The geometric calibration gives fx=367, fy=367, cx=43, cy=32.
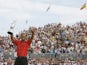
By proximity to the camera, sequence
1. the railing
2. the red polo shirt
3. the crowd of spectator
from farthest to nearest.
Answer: the crowd of spectator → the railing → the red polo shirt

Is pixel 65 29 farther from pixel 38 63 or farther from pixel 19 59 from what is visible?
pixel 19 59

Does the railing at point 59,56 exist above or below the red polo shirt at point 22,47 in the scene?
below

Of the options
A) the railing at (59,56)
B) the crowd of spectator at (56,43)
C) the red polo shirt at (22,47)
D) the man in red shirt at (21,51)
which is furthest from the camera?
the crowd of spectator at (56,43)

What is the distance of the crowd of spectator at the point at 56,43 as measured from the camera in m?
25.8

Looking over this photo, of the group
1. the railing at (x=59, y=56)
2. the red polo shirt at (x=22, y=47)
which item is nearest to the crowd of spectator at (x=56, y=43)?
the railing at (x=59, y=56)

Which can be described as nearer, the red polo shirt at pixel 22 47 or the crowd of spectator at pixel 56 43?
the red polo shirt at pixel 22 47

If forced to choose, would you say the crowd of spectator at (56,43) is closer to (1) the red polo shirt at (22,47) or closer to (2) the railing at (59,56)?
(2) the railing at (59,56)

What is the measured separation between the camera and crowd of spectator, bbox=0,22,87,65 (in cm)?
2575

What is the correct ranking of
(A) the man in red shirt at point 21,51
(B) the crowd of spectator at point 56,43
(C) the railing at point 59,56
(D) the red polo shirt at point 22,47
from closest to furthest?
(A) the man in red shirt at point 21,51 < (D) the red polo shirt at point 22,47 < (C) the railing at point 59,56 < (B) the crowd of spectator at point 56,43

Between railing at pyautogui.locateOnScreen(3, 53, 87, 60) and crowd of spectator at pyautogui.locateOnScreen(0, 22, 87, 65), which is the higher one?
crowd of spectator at pyautogui.locateOnScreen(0, 22, 87, 65)

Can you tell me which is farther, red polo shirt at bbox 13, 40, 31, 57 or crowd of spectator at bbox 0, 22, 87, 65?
crowd of spectator at bbox 0, 22, 87, 65

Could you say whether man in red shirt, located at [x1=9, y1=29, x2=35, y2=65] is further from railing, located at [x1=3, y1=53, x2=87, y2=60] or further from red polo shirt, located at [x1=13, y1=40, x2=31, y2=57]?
railing, located at [x1=3, y1=53, x2=87, y2=60]

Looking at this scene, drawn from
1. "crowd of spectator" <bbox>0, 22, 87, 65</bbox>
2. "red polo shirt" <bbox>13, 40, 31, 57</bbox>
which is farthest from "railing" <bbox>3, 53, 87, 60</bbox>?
"red polo shirt" <bbox>13, 40, 31, 57</bbox>

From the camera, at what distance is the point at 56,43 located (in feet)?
89.9
